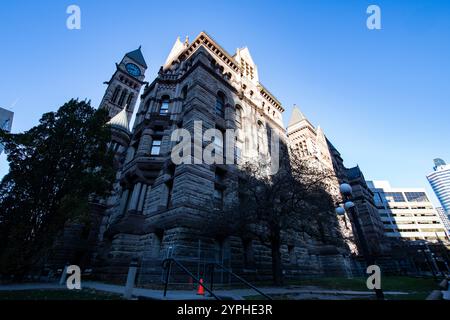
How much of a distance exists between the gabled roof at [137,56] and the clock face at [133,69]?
2.10 m

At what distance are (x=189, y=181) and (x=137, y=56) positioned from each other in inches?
2179

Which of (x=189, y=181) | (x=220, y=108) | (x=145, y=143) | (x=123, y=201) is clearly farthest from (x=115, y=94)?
(x=189, y=181)

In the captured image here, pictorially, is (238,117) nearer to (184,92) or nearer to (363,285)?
(184,92)

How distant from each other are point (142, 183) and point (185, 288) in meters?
9.43

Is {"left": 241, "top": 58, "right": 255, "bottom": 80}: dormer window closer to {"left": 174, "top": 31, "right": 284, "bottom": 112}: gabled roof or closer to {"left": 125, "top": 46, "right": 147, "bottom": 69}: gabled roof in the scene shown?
{"left": 174, "top": 31, "right": 284, "bottom": 112}: gabled roof

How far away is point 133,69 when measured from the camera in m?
54.8

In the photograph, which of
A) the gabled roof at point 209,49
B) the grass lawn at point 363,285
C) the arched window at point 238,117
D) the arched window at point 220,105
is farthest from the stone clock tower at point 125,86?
the grass lawn at point 363,285

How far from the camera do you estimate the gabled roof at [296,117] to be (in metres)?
46.7

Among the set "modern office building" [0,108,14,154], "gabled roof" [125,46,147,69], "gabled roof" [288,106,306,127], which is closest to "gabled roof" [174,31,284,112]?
"gabled roof" [288,106,306,127]

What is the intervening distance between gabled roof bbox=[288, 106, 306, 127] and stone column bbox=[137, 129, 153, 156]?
35325mm

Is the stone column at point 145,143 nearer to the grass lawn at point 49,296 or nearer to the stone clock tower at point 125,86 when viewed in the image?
the grass lawn at point 49,296
